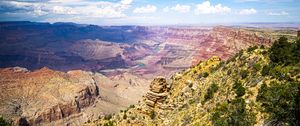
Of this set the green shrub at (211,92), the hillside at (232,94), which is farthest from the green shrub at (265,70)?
the green shrub at (211,92)

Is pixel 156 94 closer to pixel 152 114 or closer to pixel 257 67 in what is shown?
pixel 152 114

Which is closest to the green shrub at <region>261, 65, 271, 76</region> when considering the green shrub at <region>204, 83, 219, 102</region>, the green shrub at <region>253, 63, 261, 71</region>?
the green shrub at <region>253, 63, 261, 71</region>

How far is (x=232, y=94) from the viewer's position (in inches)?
1654

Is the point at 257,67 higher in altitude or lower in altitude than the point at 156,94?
higher

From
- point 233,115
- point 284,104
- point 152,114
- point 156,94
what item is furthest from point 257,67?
point 152,114

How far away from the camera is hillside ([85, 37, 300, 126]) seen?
32.5 m

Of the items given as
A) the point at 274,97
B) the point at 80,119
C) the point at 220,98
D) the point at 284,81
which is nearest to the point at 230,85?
the point at 220,98

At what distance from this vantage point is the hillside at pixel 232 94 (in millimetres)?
32469

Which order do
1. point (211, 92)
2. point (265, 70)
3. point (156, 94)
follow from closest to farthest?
point (265, 70) → point (211, 92) → point (156, 94)

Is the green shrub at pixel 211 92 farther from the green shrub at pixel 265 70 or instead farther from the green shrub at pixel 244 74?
the green shrub at pixel 265 70

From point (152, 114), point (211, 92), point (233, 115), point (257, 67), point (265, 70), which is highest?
point (265, 70)

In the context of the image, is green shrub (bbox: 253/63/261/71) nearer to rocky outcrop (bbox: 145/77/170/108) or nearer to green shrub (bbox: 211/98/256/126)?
green shrub (bbox: 211/98/256/126)

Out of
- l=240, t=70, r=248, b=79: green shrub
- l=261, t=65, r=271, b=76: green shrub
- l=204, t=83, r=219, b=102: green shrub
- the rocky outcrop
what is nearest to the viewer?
l=261, t=65, r=271, b=76: green shrub

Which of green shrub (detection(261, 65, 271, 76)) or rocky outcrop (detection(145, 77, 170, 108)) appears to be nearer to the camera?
green shrub (detection(261, 65, 271, 76))
